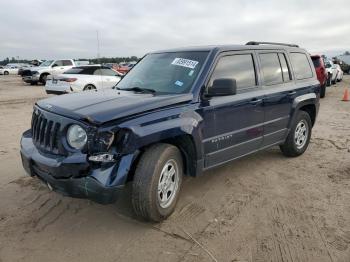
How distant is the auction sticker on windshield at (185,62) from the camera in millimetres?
4566

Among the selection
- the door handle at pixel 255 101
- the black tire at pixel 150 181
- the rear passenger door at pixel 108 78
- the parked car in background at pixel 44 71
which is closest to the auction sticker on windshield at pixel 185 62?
the door handle at pixel 255 101

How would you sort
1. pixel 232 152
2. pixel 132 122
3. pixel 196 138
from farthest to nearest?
Answer: pixel 232 152 < pixel 196 138 < pixel 132 122

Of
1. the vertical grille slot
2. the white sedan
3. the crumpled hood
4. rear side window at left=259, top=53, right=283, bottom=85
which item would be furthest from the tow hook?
the white sedan

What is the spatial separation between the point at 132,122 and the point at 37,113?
4.13 ft

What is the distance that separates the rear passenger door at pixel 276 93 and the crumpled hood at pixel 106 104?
63.3 inches

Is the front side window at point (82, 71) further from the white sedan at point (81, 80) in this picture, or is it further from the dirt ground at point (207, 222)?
the dirt ground at point (207, 222)

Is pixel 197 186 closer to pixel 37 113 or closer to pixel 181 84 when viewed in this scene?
pixel 181 84

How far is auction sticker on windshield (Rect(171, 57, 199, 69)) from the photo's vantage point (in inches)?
180

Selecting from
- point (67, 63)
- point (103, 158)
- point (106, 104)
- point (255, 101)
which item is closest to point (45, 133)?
point (106, 104)

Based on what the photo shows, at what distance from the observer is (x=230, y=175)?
543 centimetres

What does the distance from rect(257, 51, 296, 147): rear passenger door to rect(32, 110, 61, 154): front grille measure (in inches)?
113

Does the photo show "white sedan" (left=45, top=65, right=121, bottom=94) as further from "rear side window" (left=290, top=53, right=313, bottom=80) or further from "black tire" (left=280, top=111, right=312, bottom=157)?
"black tire" (left=280, top=111, right=312, bottom=157)

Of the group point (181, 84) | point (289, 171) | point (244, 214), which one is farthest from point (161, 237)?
point (289, 171)

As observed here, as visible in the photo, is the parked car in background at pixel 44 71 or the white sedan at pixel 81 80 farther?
the parked car in background at pixel 44 71
